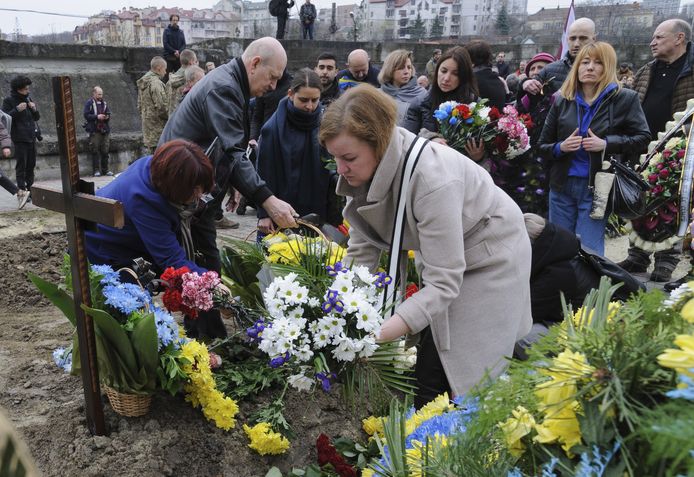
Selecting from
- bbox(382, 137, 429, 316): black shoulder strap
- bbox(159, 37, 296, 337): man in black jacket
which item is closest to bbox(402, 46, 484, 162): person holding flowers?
bbox(159, 37, 296, 337): man in black jacket

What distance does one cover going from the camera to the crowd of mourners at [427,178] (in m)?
2.02

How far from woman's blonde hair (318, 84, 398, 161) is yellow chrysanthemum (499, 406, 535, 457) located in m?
1.23

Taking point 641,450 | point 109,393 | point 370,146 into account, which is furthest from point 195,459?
point 641,450

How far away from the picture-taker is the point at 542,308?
9.87 ft

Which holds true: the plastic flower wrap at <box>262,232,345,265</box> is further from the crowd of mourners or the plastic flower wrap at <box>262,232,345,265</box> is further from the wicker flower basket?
the wicker flower basket

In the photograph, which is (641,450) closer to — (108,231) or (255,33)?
(108,231)

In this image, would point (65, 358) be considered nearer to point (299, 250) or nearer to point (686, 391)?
point (299, 250)

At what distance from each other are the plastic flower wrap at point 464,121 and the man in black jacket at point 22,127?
19.6 feet

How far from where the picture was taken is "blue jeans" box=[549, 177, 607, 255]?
429 centimetres

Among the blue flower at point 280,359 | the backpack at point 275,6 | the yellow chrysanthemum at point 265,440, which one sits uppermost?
the backpack at point 275,6

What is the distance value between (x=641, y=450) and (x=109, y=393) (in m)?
2.12

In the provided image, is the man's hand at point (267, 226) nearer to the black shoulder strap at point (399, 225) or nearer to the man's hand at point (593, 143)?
the black shoulder strap at point (399, 225)

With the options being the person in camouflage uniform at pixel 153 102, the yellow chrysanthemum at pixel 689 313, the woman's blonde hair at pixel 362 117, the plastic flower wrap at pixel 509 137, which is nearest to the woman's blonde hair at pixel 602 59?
the plastic flower wrap at pixel 509 137

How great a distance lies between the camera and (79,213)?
2088 mm
